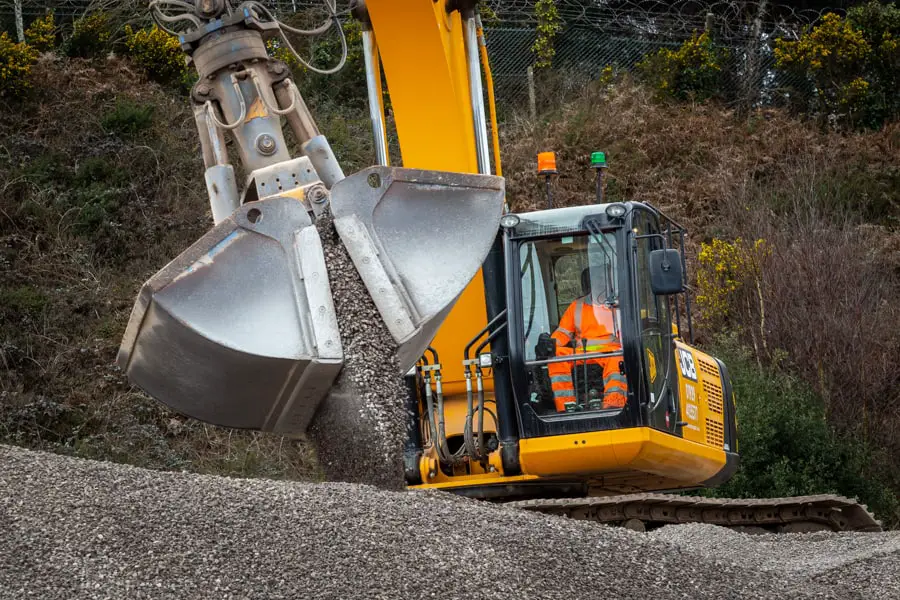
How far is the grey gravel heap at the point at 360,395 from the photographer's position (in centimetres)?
469

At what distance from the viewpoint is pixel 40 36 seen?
638 inches

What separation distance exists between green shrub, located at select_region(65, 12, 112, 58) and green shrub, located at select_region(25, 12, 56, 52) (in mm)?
286

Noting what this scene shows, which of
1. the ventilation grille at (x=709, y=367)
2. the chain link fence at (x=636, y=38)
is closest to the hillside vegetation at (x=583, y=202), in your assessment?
the chain link fence at (x=636, y=38)

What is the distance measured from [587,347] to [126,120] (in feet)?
35.7

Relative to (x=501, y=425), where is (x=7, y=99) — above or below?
above

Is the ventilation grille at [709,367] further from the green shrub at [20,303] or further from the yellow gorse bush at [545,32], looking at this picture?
the yellow gorse bush at [545,32]

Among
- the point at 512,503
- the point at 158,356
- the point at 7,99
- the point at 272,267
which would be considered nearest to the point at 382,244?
the point at 272,267

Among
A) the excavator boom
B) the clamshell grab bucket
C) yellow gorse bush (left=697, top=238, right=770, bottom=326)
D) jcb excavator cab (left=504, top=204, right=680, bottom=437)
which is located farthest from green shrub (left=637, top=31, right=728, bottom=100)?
the clamshell grab bucket

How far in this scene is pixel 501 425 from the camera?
20.2ft

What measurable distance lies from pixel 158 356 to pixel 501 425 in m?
2.16

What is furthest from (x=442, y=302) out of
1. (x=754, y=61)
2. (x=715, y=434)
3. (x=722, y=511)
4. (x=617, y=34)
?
(x=754, y=61)

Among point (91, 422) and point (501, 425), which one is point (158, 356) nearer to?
point (501, 425)

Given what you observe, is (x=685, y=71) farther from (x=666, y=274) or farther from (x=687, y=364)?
(x=666, y=274)

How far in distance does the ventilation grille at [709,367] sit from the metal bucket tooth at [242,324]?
311cm
